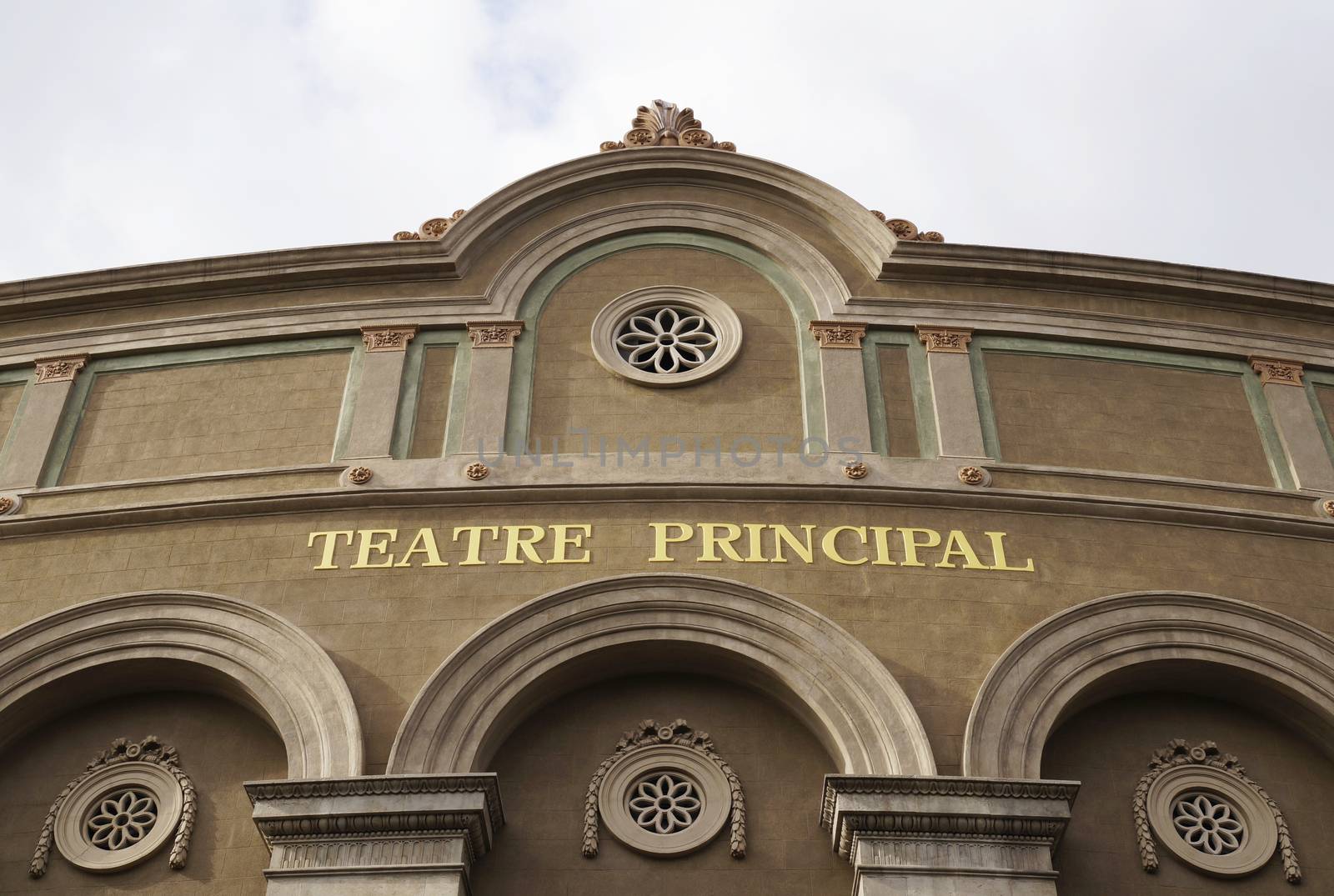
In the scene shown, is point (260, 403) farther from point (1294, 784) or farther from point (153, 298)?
point (1294, 784)

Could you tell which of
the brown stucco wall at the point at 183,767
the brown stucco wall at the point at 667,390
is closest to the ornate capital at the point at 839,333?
the brown stucco wall at the point at 667,390

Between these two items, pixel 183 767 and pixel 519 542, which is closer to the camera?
pixel 183 767

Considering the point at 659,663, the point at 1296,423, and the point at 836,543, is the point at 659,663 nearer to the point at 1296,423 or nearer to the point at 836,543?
the point at 836,543

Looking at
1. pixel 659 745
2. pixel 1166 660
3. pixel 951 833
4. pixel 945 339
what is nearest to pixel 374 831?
pixel 659 745

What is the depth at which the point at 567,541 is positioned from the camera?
19734 mm

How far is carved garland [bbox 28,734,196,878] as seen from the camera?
17719mm

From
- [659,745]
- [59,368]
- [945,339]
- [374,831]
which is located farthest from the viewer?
[59,368]

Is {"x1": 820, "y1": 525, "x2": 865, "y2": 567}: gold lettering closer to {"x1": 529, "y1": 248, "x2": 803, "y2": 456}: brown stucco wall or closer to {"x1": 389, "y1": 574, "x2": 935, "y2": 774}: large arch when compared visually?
{"x1": 389, "y1": 574, "x2": 935, "y2": 774}: large arch

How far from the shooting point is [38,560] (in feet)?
66.4

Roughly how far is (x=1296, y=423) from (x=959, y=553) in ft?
18.8

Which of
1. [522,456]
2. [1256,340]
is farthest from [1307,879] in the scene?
[522,456]

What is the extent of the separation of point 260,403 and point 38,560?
353cm

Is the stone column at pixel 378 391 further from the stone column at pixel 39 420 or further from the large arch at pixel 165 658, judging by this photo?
the stone column at pixel 39 420

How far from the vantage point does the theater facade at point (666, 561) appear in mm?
→ 17594
